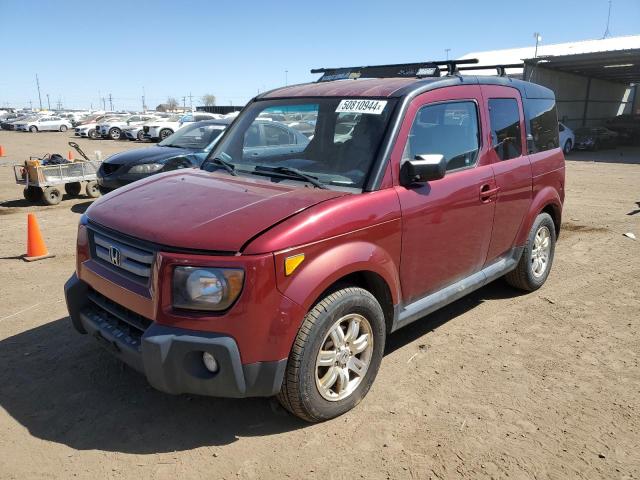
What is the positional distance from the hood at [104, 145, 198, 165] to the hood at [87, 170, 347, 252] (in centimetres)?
564

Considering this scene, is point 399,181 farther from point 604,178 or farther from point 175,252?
point 604,178

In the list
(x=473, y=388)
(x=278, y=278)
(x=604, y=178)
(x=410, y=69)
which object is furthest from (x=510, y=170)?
(x=604, y=178)

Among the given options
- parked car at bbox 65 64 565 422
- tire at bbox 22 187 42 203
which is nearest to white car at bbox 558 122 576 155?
parked car at bbox 65 64 565 422

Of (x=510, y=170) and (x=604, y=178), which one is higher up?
(x=510, y=170)

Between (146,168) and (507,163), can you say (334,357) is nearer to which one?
(507,163)

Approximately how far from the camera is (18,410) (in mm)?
3180

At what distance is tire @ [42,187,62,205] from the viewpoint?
391 inches

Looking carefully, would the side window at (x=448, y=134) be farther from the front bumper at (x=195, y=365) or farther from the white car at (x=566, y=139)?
the white car at (x=566, y=139)

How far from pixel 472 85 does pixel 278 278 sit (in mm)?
2551

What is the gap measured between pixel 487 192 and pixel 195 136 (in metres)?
7.13

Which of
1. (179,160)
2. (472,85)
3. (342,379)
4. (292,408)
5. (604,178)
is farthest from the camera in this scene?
(604,178)

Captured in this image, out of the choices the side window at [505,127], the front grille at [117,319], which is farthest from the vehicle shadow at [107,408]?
the side window at [505,127]

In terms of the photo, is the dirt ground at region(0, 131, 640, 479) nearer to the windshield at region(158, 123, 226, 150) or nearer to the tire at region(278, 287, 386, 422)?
the tire at region(278, 287, 386, 422)

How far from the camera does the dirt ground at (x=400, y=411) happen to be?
8.87ft
